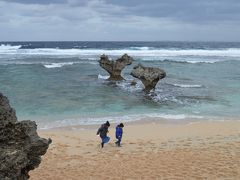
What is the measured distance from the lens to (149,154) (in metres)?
14.5

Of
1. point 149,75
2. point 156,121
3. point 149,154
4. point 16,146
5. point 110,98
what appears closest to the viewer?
point 16,146

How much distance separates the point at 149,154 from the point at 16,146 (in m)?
7.72

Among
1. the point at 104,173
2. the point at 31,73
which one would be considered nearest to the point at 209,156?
the point at 104,173

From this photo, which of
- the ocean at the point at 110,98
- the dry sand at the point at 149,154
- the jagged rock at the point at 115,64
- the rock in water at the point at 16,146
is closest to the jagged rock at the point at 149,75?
the ocean at the point at 110,98

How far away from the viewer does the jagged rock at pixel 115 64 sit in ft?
117

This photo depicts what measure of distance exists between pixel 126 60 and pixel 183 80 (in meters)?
Result: 5.81

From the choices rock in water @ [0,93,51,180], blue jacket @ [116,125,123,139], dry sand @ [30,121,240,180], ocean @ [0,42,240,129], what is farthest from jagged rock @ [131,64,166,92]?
rock in water @ [0,93,51,180]

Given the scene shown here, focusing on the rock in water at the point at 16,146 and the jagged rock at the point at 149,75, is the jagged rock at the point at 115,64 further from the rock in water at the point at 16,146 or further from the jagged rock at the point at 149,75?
the rock in water at the point at 16,146

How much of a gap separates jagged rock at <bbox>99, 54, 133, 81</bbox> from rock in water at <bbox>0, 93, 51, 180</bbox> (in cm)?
2801

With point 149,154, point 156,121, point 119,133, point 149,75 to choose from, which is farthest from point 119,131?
point 149,75

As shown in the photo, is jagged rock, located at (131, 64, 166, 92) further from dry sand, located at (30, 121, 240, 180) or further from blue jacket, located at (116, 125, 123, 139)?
blue jacket, located at (116, 125, 123, 139)

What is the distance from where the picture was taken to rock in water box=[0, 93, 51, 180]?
710 centimetres

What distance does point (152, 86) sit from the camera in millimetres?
30422

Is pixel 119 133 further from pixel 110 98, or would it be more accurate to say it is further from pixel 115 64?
pixel 115 64
